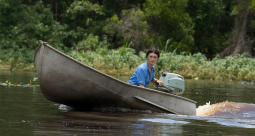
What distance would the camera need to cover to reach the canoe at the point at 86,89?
6.62m

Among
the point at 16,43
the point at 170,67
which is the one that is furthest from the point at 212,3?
the point at 16,43

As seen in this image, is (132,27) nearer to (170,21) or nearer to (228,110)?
(170,21)

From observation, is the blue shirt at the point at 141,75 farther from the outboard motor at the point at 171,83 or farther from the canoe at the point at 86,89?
the outboard motor at the point at 171,83

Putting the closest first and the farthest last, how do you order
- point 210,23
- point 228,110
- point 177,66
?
1. point 228,110
2. point 177,66
3. point 210,23

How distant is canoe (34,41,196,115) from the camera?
6.62 m

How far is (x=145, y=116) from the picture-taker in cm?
689

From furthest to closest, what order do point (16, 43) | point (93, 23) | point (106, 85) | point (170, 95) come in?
point (93, 23) < point (16, 43) < point (170, 95) < point (106, 85)

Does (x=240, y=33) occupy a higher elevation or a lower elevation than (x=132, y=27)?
lower

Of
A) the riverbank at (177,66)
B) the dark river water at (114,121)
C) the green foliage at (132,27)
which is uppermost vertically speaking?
the green foliage at (132,27)

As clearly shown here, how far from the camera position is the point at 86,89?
679cm

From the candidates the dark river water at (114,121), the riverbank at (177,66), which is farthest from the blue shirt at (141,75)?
the riverbank at (177,66)

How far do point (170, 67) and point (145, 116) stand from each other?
1437 centimetres

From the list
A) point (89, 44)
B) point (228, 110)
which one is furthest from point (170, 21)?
point (228, 110)

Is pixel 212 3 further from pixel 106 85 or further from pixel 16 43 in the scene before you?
pixel 106 85
